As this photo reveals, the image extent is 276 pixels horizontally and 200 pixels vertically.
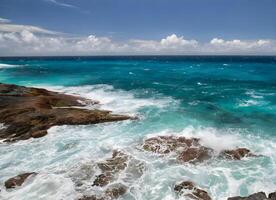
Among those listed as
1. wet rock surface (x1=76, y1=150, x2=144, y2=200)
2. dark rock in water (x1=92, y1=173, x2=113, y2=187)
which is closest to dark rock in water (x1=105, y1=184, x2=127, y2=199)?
wet rock surface (x1=76, y1=150, x2=144, y2=200)

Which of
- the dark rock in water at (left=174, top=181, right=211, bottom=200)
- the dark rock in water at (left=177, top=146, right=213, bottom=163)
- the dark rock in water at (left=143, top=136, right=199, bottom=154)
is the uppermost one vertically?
the dark rock in water at (left=143, top=136, right=199, bottom=154)

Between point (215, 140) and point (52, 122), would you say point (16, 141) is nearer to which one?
point (52, 122)

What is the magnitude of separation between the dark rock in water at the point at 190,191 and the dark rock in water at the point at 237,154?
5.72m

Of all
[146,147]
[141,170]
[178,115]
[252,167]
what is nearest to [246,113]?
[178,115]

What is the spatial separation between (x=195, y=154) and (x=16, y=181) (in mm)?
13212

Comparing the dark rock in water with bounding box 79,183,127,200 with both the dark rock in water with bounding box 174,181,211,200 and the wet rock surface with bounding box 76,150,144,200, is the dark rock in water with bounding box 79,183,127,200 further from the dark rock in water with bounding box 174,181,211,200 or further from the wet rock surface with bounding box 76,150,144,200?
the dark rock in water with bounding box 174,181,211,200

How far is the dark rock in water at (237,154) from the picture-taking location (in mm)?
20784

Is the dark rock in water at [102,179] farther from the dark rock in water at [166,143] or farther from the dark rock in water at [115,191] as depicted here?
the dark rock in water at [166,143]

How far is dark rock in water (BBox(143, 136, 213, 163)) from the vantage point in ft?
67.5

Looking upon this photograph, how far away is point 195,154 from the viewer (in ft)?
68.5

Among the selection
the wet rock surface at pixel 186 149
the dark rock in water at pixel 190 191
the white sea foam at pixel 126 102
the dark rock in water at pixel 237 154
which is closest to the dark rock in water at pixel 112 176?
the wet rock surface at pixel 186 149

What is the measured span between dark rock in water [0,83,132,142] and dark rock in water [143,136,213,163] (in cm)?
800

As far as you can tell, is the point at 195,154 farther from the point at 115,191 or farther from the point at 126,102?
the point at 126,102

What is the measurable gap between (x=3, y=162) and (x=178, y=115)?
1973cm
